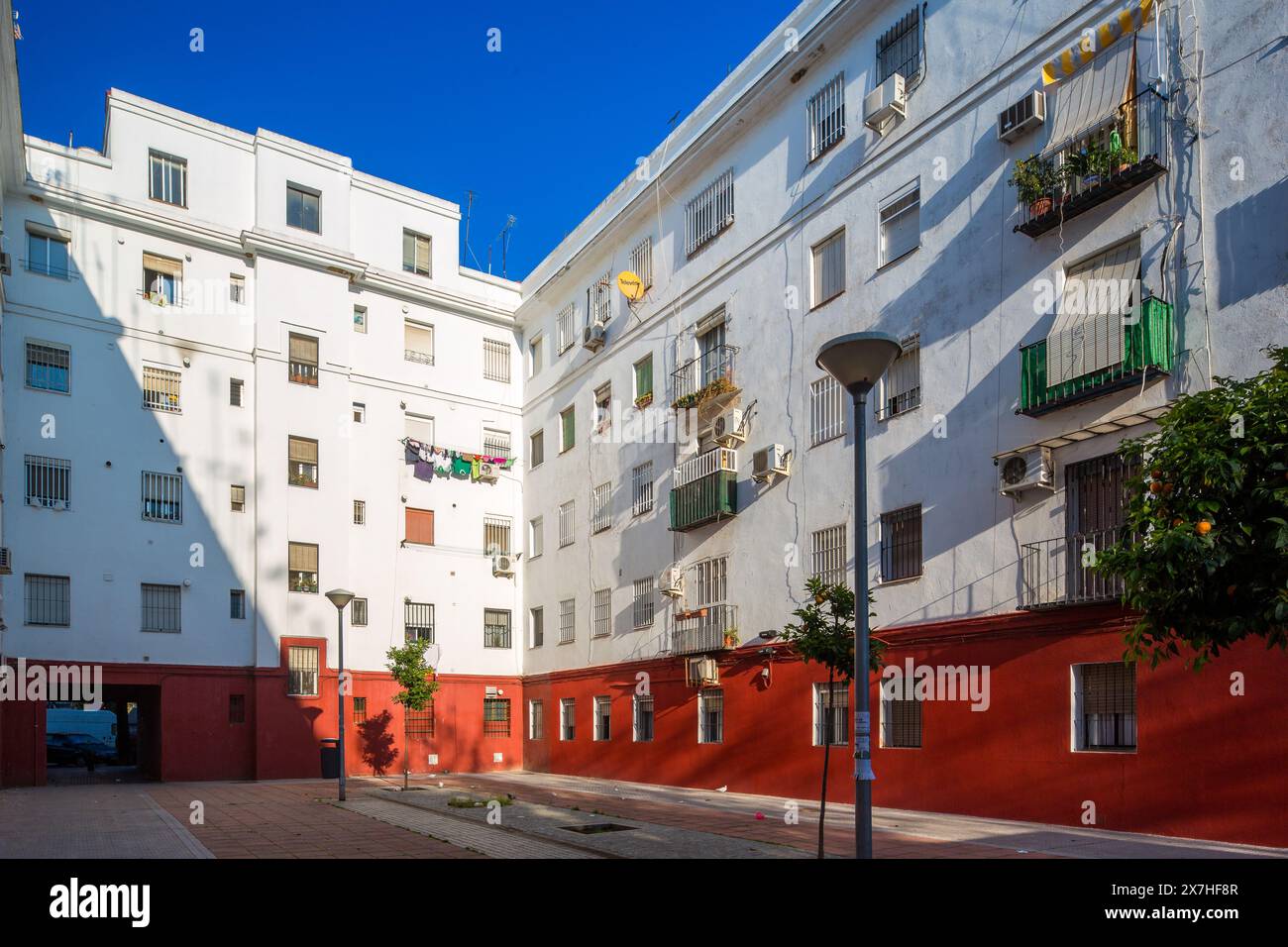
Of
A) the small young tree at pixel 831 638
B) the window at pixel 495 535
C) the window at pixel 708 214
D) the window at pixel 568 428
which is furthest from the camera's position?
the window at pixel 495 535

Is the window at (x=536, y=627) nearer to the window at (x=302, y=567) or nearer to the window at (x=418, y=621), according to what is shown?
the window at (x=418, y=621)

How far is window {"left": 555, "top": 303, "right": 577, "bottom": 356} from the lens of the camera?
32719mm

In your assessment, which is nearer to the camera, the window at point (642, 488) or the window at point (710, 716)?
the window at point (710, 716)

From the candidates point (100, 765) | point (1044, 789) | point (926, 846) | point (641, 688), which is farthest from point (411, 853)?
point (100, 765)

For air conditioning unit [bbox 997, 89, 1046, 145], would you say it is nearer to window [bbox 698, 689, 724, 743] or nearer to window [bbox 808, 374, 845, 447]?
window [bbox 808, 374, 845, 447]

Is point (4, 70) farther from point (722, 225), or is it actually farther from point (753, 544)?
point (753, 544)

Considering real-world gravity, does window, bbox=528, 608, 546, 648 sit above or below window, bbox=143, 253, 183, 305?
below

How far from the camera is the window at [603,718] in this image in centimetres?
2850

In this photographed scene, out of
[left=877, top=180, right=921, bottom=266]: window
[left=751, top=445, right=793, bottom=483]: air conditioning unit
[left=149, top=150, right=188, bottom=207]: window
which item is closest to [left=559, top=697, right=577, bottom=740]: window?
[left=751, top=445, right=793, bottom=483]: air conditioning unit

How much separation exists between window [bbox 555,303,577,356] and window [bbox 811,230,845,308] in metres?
11.8

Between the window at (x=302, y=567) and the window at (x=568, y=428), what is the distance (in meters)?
7.73

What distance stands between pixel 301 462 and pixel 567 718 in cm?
1046

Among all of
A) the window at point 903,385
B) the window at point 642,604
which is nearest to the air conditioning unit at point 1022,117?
the window at point 903,385

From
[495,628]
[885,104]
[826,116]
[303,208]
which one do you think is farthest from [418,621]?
[885,104]
